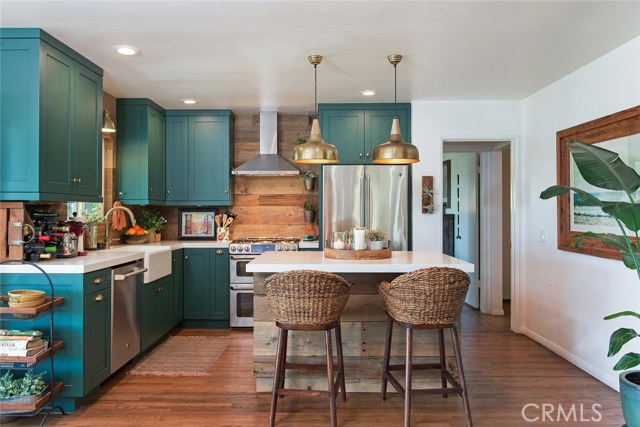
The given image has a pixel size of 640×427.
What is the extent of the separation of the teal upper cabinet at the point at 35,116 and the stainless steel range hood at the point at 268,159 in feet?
6.96

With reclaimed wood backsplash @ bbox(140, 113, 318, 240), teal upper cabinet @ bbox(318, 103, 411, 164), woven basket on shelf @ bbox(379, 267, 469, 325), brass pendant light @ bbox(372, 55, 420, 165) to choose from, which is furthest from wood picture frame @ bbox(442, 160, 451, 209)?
woven basket on shelf @ bbox(379, 267, 469, 325)

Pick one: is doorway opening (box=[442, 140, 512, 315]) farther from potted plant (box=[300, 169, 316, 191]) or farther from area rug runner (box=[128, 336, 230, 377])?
area rug runner (box=[128, 336, 230, 377])

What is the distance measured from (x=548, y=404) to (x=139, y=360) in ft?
10.8

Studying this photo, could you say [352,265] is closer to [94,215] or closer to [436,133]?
[436,133]

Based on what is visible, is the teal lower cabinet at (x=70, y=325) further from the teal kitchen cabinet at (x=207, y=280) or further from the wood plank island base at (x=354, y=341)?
the teal kitchen cabinet at (x=207, y=280)

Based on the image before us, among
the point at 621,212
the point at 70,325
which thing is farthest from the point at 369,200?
the point at 70,325

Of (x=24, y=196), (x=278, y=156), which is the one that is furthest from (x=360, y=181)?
(x=24, y=196)

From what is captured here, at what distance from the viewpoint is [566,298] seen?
12.3 ft

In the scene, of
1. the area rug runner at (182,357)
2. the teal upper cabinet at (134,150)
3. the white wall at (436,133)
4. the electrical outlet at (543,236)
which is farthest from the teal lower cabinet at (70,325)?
the electrical outlet at (543,236)

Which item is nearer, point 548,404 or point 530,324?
point 548,404

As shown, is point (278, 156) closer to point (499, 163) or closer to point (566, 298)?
point (499, 163)

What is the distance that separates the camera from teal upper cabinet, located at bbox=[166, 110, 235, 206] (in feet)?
16.6

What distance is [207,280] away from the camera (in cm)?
482
